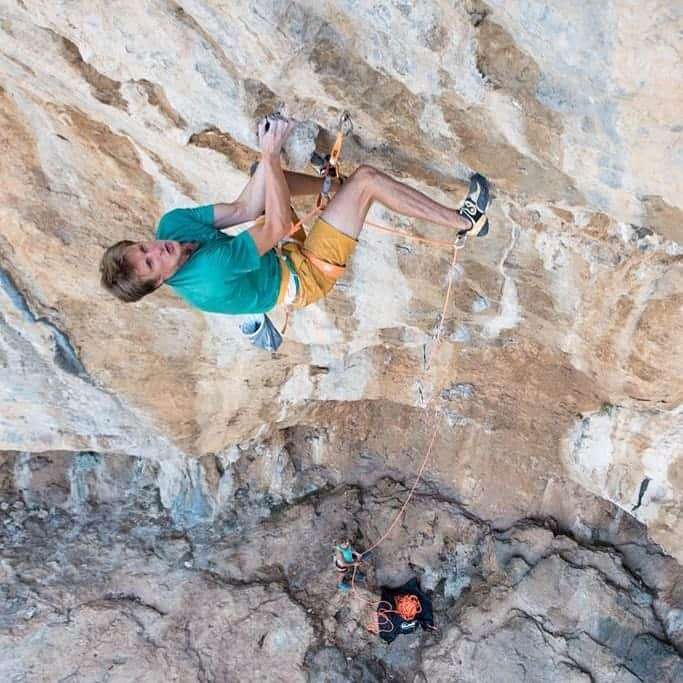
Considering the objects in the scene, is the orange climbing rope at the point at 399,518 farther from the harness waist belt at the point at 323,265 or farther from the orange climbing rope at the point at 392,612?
the harness waist belt at the point at 323,265

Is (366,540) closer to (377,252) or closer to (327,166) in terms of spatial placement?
(377,252)

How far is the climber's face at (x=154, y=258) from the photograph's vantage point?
9.61ft

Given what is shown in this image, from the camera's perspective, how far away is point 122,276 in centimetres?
298

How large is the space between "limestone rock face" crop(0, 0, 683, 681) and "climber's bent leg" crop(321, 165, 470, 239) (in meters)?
0.38

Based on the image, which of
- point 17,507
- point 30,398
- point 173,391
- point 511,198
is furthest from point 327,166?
point 17,507

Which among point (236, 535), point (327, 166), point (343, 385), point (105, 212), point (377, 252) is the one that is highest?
point (327, 166)

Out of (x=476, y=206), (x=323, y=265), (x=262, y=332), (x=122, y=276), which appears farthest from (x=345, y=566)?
(x=122, y=276)

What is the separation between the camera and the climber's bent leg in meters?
3.28

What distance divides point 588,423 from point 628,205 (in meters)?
2.64

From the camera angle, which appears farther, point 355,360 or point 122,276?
point 355,360

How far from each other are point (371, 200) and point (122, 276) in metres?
1.34

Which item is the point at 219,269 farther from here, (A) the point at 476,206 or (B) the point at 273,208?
(A) the point at 476,206

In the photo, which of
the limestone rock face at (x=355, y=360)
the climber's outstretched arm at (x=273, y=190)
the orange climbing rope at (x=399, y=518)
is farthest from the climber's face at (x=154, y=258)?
the orange climbing rope at (x=399, y=518)

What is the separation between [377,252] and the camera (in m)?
4.63
